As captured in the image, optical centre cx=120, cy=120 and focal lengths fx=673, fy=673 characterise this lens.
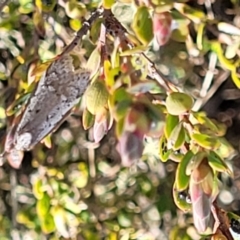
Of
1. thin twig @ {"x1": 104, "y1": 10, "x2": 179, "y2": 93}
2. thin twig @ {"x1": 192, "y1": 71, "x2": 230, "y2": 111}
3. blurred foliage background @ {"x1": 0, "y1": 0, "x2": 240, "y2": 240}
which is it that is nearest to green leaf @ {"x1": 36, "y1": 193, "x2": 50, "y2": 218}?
blurred foliage background @ {"x1": 0, "y1": 0, "x2": 240, "y2": 240}

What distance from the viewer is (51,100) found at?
586 millimetres

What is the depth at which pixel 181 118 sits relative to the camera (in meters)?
0.57

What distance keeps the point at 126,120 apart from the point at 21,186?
58 cm

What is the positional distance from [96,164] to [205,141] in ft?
1.38

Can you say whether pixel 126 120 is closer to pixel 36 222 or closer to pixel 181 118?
pixel 181 118

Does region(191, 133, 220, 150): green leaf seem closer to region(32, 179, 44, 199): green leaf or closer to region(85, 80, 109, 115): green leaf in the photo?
region(85, 80, 109, 115): green leaf

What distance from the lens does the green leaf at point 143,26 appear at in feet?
1.76

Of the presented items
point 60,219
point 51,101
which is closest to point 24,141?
point 51,101

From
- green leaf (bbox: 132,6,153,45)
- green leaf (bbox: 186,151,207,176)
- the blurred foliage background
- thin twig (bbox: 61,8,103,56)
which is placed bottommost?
the blurred foliage background

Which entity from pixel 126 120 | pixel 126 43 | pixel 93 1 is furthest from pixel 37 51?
pixel 126 120

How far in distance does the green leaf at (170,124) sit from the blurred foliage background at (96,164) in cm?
27

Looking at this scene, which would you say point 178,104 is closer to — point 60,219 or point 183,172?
point 183,172

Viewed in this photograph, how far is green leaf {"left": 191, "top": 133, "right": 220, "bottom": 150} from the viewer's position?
1.77 feet

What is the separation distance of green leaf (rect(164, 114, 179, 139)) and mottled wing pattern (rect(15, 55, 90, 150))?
8 centimetres
